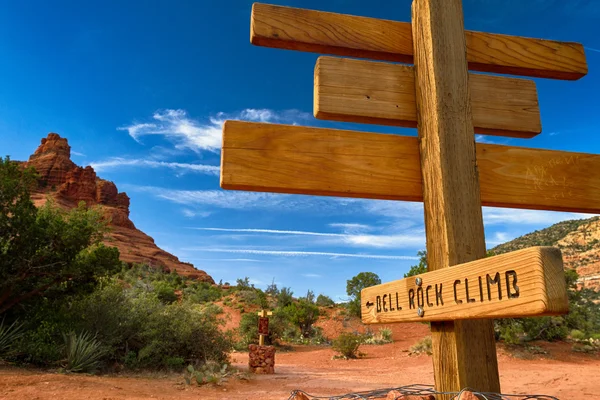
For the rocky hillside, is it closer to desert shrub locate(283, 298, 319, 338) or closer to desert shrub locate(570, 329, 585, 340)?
desert shrub locate(283, 298, 319, 338)

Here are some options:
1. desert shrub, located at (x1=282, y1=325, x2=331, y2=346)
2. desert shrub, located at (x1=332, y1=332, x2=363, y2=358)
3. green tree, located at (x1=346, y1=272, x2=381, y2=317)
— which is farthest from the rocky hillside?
desert shrub, located at (x1=332, y1=332, x2=363, y2=358)

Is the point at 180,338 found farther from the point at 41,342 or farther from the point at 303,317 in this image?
the point at 303,317

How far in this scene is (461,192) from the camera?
1.81 m

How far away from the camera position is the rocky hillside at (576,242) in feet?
118

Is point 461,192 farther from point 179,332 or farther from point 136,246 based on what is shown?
point 136,246

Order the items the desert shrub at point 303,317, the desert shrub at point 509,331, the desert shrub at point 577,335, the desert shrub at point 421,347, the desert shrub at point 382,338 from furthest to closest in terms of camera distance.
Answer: the desert shrub at point 303,317 < the desert shrub at point 382,338 < the desert shrub at point 577,335 < the desert shrub at point 421,347 < the desert shrub at point 509,331

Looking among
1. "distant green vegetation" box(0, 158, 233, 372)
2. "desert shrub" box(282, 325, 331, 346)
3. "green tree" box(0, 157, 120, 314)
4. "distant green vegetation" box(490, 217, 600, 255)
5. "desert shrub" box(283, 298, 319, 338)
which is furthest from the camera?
"distant green vegetation" box(490, 217, 600, 255)

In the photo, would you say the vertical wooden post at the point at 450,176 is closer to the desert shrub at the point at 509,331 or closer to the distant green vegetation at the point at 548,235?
the desert shrub at the point at 509,331

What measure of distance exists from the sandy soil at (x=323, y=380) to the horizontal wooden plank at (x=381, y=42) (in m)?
6.55

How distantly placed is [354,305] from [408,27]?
25.5 metres

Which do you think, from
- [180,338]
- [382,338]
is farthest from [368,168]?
[382,338]

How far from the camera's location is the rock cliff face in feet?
206

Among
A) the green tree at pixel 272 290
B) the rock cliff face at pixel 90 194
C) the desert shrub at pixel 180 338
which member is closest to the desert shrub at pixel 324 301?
the green tree at pixel 272 290

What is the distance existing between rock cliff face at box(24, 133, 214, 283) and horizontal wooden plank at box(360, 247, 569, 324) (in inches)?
2352
